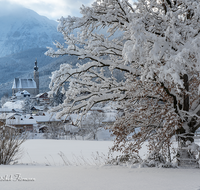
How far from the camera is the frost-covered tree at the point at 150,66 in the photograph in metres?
5.88

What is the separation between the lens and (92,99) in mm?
7996

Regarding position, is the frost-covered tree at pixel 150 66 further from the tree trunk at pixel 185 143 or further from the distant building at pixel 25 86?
the distant building at pixel 25 86

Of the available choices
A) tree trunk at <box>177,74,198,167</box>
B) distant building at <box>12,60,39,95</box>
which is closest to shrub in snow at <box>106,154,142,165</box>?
tree trunk at <box>177,74,198,167</box>

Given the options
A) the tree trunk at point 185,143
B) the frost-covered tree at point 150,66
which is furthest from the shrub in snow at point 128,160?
the tree trunk at point 185,143

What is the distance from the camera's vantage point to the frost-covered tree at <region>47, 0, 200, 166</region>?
19.3 ft

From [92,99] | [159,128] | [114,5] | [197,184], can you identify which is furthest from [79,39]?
[197,184]

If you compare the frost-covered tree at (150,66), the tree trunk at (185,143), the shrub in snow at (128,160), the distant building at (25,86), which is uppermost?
the distant building at (25,86)

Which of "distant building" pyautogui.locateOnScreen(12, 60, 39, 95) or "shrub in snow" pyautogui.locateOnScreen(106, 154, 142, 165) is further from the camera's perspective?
"distant building" pyautogui.locateOnScreen(12, 60, 39, 95)

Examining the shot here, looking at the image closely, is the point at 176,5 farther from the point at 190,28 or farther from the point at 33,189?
the point at 33,189

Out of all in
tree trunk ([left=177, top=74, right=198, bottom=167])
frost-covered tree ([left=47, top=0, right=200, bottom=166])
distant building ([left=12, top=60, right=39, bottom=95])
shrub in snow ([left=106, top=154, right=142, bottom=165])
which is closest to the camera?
frost-covered tree ([left=47, top=0, right=200, bottom=166])

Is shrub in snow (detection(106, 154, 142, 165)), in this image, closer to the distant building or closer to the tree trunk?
the tree trunk

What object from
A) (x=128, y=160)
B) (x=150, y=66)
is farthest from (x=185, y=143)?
(x=150, y=66)

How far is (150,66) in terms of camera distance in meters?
6.05

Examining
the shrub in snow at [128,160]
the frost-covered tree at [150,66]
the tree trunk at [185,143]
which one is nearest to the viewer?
the frost-covered tree at [150,66]
